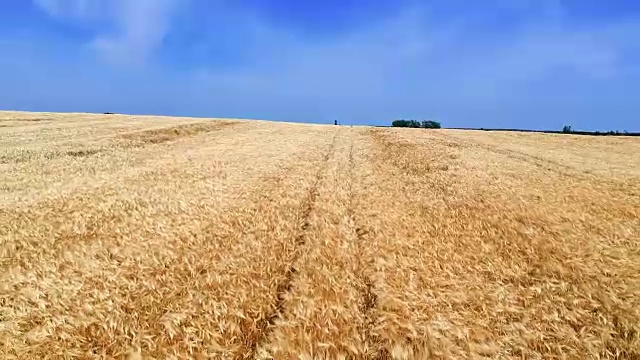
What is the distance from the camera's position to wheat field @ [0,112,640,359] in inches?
128

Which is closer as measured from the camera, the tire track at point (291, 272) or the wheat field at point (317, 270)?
the wheat field at point (317, 270)

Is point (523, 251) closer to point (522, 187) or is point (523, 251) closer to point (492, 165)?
point (522, 187)

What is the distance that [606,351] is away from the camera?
311 centimetres

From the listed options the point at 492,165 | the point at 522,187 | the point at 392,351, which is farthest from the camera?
the point at 492,165

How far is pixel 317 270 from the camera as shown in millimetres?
4559

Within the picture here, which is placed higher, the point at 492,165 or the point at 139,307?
the point at 492,165

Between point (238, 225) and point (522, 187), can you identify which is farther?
point (522, 187)

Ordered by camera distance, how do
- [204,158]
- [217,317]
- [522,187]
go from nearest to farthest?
[217,317] < [522,187] < [204,158]

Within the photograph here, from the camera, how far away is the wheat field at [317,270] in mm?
3242

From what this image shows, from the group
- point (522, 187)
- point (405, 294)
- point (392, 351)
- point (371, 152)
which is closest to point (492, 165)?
point (522, 187)

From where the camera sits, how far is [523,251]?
5188mm

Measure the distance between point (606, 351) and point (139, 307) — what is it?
3942mm

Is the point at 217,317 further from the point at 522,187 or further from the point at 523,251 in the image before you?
the point at 522,187

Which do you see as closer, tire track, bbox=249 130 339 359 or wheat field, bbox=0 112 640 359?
wheat field, bbox=0 112 640 359
